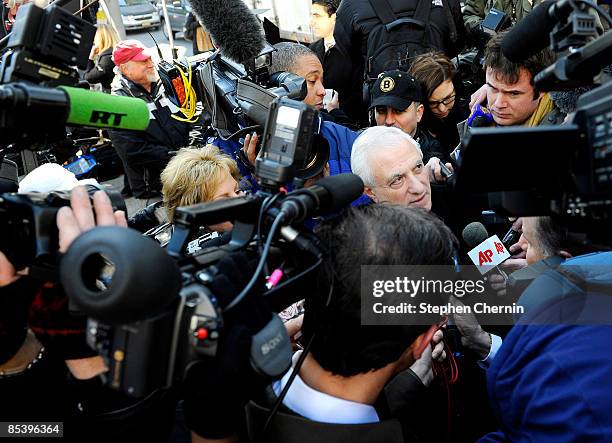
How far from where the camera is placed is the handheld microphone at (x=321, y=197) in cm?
113

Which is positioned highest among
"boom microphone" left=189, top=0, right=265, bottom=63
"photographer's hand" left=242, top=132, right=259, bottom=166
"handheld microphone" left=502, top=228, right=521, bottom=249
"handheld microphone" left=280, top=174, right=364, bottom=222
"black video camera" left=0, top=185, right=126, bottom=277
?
"boom microphone" left=189, top=0, right=265, bottom=63

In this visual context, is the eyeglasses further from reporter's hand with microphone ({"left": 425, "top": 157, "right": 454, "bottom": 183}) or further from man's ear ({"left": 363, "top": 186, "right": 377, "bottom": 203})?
man's ear ({"left": 363, "top": 186, "right": 377, "bottom": 203})

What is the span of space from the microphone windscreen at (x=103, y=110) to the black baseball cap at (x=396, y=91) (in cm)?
209

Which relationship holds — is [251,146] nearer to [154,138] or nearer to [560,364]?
[560,364]

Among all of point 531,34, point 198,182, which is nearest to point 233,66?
point 198,182

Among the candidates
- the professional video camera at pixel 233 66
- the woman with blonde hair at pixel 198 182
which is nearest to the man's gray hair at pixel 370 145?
the professional video camera at pixel 233 66

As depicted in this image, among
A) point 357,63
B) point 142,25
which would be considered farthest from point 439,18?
point 142,25

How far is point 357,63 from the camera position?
4.44 metres

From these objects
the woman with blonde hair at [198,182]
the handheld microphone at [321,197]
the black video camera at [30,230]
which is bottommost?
the woman with blonde hair at [198,182]

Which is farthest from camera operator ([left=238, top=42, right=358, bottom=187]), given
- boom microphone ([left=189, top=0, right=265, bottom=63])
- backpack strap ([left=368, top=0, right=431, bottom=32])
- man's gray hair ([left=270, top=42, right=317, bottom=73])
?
backpack strap ([left=368, top=0, right=431, bottom=32])

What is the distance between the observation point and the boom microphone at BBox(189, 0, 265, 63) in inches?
104

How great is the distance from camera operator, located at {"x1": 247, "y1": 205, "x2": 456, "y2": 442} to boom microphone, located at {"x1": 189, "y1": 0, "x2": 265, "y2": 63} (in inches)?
59.3

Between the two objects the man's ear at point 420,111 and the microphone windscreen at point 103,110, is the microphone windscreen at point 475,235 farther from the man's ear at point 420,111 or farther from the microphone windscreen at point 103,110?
the microphone windscreen at point 103,110

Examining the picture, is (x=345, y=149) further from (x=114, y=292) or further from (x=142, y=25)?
(x=142, y=25)
